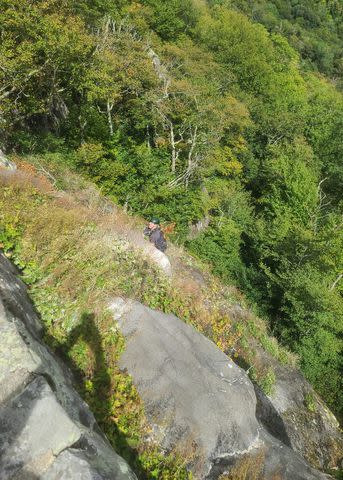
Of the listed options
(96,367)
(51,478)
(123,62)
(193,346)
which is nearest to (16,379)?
(51,478)

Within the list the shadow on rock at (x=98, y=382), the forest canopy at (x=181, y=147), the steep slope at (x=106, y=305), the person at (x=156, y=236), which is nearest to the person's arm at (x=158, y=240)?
the person at (x=156, y=236)

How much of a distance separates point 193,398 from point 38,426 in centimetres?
339

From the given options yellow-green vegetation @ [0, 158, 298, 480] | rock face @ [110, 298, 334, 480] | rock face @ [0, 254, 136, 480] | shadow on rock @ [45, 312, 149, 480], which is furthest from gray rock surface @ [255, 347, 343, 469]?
rock face @ [0, 254, 136, 480]

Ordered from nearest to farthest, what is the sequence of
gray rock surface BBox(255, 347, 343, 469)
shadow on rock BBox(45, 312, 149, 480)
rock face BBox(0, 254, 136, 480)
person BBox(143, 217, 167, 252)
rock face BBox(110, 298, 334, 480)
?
rock face BBox(0, 254, 136, 480) < shadow on rock BBox(45, 312, 149, 480) < rock face BBox(110, 298, 334, 480) < gray rock surface BBox(255, 347, 343, 469) < person BBox(143, 217, 167, 252)

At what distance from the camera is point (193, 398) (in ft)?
20.0

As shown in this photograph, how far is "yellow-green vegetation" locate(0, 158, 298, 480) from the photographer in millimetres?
5289

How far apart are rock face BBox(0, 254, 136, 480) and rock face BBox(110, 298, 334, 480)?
188 cm

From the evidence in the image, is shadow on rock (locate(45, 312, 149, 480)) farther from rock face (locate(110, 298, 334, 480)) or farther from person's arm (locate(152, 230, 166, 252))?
person's arm (locate(152, 230, 166, 252))

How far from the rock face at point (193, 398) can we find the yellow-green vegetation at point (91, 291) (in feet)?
0.77

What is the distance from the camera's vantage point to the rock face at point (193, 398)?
5.64 metres

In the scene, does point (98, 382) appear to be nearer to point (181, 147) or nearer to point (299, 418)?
point (299, 418)

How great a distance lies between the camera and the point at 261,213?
25.8m

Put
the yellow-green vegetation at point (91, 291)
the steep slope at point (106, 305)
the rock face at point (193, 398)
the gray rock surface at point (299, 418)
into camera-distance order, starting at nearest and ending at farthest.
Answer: the yellow-green vegetation at point (91, 291) → the steep slope at point (106, 305) → the rock face at point (193, 398) → the gray rock surface at point (299, 418)

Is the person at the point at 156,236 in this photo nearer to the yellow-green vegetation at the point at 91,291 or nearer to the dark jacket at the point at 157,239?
the dark jacket at the point at 157,239
